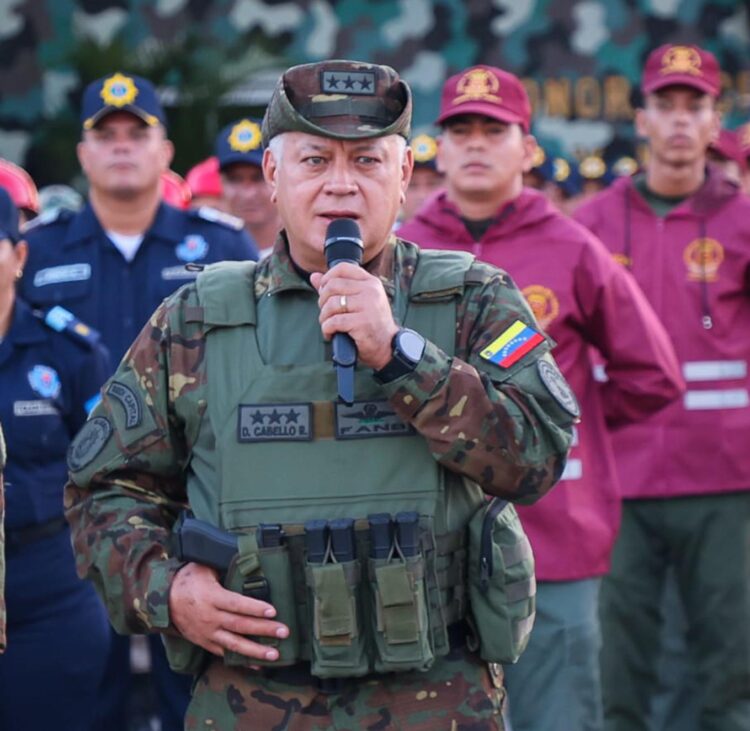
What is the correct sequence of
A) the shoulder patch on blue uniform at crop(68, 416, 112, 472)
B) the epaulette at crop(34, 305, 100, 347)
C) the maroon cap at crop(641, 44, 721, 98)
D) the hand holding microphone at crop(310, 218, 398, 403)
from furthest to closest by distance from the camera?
the maroon cap at crop(641, 44, 721, 98) → the epaulette at crop(34, 305, 100, 347) → the shoulder patch on blue uniform at crop(68, 416, 112, 472) → the hand holding microphone at crop(310, 218, 398, 403)

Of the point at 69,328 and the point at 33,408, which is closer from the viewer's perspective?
the point at 33,408

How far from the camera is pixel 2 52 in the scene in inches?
693

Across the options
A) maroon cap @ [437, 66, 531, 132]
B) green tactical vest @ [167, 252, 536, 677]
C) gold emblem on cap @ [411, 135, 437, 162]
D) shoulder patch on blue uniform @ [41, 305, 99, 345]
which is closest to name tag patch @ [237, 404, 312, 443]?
green tactical vest @ [167, 252, 536, 677]

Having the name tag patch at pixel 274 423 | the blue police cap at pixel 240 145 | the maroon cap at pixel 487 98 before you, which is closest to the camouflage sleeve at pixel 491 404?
the name tag patch at pixel 274 423

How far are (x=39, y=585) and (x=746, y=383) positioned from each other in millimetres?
2749

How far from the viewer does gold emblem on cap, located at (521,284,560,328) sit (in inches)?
209

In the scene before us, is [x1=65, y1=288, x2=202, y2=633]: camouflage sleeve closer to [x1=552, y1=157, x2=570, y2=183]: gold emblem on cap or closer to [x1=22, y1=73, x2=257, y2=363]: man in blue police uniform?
[x1=22, y1=73, x2=257, y2=363]: man in blue police uniform

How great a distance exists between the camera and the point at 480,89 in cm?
566

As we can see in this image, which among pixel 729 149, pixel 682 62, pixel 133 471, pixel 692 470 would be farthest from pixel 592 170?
pixel 133 471

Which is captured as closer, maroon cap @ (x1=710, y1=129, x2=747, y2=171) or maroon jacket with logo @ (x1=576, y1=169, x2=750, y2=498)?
maroon jacket with logo @ (x1=576, y1=169, x2=750, y2=498)

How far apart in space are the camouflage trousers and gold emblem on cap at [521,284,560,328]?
81.6 inches

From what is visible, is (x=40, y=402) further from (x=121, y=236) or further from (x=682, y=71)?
(x=682, y=71)

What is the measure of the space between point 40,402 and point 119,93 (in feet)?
6.87

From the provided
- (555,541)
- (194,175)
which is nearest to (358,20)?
(194,175)
